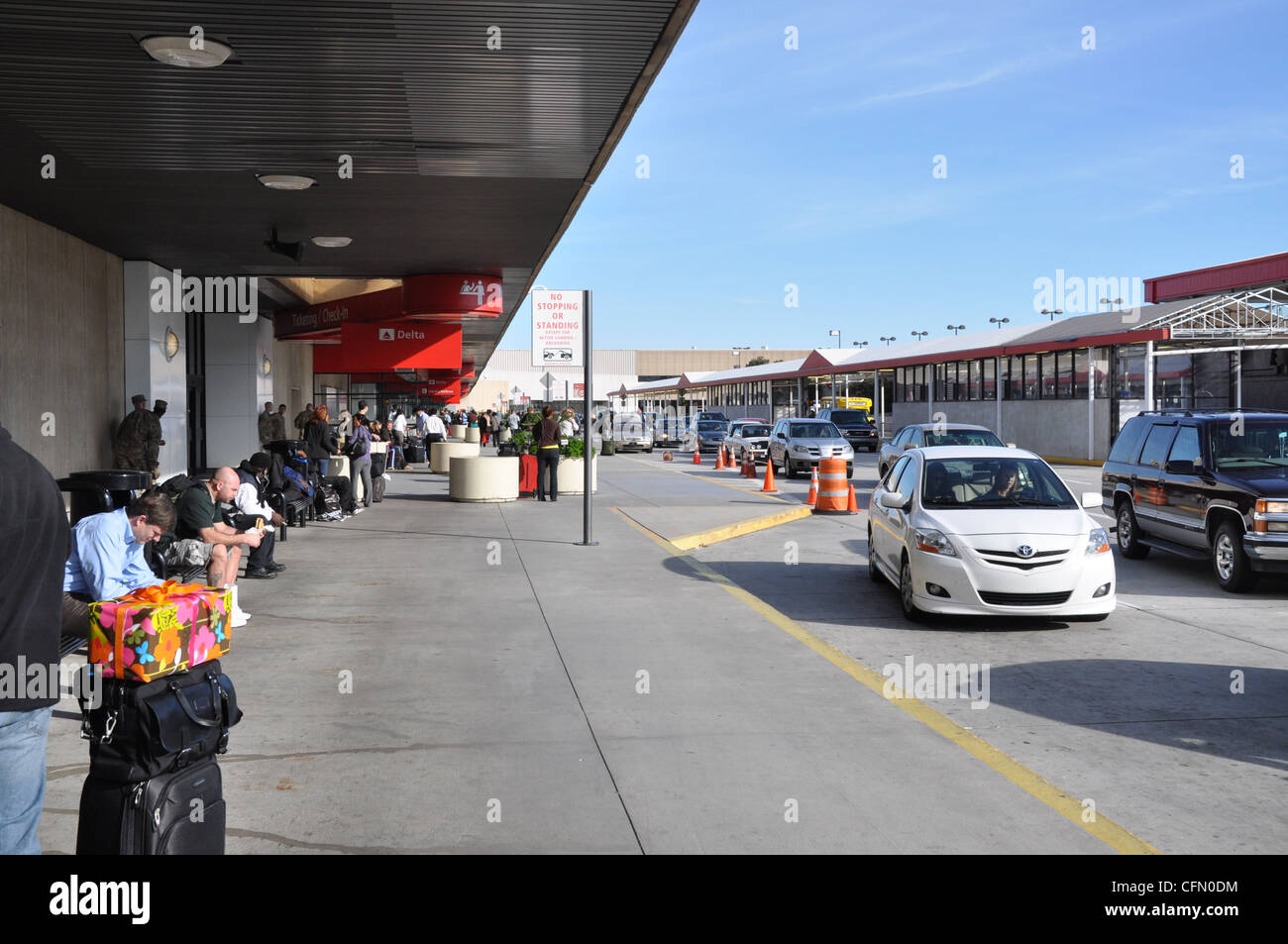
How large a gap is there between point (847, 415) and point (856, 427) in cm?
94

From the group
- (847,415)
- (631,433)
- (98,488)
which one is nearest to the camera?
(98,488)

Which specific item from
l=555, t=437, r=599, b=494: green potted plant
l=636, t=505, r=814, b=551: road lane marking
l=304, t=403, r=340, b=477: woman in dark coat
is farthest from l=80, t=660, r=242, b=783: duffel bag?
l=555, t=437, r=599, b=494: green potted plant

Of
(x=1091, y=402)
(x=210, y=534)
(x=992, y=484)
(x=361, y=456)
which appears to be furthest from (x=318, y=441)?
(x=1091, y=402)

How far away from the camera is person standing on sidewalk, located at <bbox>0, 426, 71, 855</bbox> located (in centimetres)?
329

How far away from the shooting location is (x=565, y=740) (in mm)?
6188

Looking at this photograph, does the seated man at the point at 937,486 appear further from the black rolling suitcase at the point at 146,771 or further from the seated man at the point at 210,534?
the black rolling suitcase at the point at 146,771

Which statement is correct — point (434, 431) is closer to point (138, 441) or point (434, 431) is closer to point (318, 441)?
point (318, 441)

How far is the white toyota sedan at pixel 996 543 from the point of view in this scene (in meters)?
9.19

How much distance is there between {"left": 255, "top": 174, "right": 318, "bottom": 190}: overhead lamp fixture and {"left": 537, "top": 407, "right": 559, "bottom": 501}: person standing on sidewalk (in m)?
9.01

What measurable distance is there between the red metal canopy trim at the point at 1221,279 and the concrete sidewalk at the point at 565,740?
4605cm
